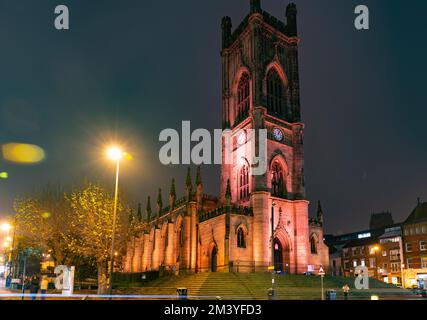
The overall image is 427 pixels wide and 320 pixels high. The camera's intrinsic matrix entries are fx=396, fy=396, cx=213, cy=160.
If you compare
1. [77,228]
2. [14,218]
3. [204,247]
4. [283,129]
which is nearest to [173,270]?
[204,247]

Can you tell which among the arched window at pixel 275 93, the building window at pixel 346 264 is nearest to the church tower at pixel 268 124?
the arched window at pixel 275 93

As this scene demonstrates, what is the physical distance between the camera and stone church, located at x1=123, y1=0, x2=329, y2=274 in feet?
156

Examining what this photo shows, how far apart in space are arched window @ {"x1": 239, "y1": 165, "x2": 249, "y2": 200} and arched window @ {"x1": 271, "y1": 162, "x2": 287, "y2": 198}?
3.39 meters

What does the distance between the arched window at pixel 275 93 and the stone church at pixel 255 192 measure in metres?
0.15

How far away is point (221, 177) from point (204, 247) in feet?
39.1

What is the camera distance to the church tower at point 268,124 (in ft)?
166

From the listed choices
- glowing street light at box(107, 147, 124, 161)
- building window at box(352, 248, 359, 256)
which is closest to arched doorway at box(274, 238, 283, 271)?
glowing street light at box(107, 147, 124, 161)

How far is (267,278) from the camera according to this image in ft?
140

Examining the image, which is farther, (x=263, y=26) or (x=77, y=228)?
(x=263, y=26)

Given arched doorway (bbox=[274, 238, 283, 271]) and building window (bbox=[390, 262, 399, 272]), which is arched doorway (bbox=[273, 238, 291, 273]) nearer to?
arched doorway (bbox=[274, 238, 283, 271])

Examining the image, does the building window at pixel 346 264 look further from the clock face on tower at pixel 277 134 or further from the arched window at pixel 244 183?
the clock face on tower at pixel 277 134

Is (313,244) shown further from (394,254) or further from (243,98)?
(394,254)
